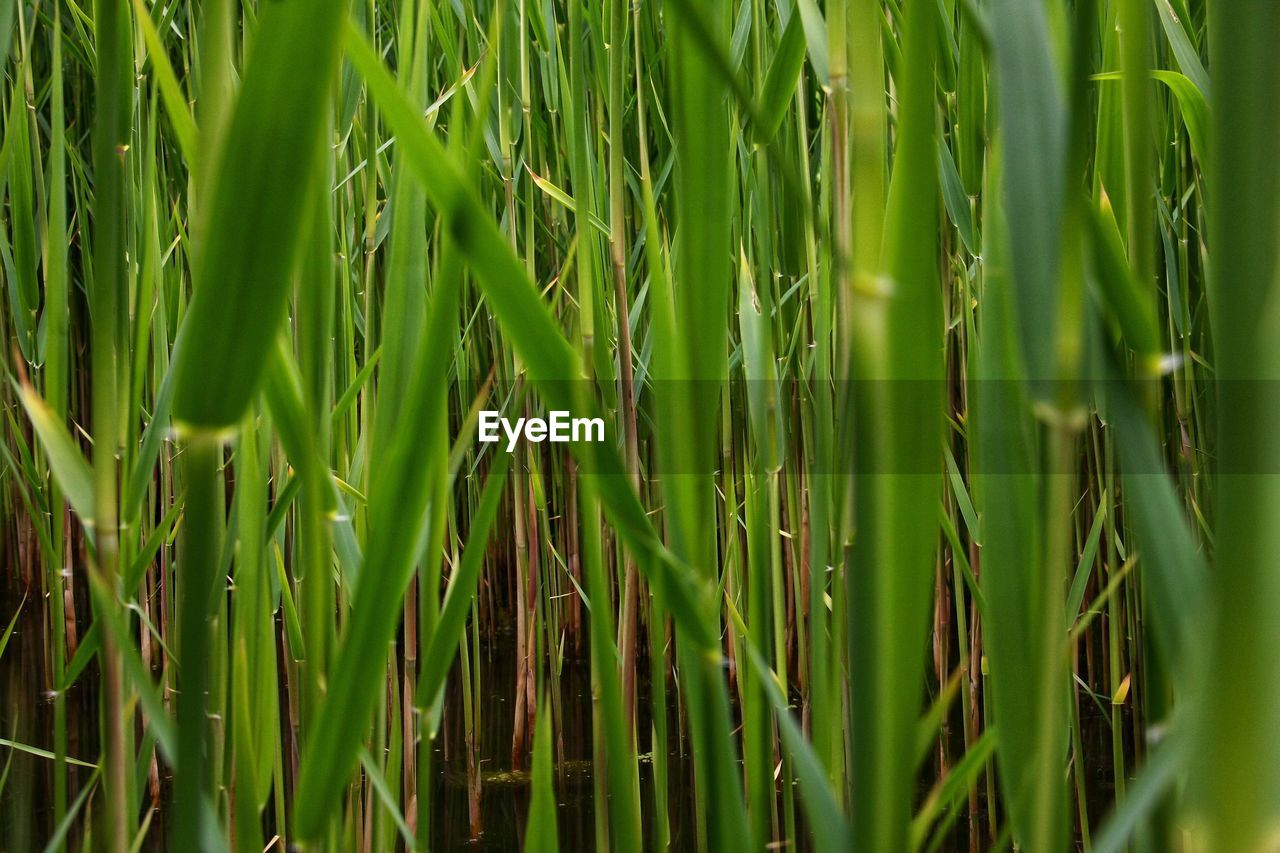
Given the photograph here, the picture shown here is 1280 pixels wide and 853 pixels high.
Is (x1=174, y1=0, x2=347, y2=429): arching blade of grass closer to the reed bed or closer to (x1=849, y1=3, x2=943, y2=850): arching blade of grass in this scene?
the reed bed

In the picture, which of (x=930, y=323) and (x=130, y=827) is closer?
(x=930, y=323)

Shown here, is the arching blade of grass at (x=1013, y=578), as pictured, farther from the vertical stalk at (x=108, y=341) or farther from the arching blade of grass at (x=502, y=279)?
the vertical stalk at (x=108, y=341)

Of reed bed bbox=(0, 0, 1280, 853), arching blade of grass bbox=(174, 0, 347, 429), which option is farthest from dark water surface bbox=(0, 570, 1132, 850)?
arching blade of grass bbox=(174, 0, 347, 429)

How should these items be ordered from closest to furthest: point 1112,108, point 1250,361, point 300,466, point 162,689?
1. point 1250,361
2. point 300,466
3. point 1112,108
4. point 162,689

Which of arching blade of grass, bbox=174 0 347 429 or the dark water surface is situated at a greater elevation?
arching blade of grass, bbox=174 0 347 429

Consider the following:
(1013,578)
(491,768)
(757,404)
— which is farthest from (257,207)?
(491,768)

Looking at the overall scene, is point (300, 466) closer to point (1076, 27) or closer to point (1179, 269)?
point (1076, 27)

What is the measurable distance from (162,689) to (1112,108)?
99 cm

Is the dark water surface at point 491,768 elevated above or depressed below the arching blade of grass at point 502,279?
below

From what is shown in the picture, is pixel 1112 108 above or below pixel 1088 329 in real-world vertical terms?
above

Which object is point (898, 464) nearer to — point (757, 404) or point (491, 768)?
point (757, 404)

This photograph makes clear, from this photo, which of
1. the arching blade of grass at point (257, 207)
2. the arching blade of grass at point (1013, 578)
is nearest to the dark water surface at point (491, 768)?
the arching blade of grass at point (1013, 578)

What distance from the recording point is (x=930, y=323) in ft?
0.73

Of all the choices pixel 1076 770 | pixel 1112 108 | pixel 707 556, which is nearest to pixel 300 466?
pixel 707 556
